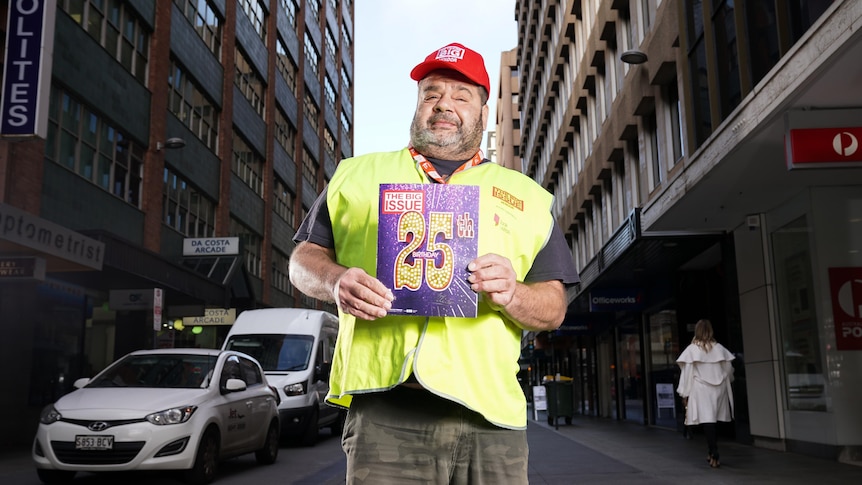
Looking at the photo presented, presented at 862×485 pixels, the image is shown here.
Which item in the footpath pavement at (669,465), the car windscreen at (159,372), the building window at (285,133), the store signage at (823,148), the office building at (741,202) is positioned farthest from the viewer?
the building window at (285,133)

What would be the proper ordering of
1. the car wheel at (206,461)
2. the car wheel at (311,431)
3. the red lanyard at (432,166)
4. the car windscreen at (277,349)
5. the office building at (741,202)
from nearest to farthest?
the red lanyard at (432,166) < the office building at (741,202) < the car wheel at (206,461) < the car wheel at (311,431) < the car windscreen at (277,349)

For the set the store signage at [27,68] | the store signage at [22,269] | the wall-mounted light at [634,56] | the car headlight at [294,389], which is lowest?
the car headlight at [294,389]

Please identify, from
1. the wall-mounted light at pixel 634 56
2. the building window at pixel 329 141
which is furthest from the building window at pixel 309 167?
the wall-mounted light at pixel 634 56

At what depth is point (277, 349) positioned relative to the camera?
54.0 ft

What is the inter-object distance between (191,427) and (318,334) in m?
6.99

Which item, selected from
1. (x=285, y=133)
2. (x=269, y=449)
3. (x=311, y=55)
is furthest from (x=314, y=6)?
(x=269, y=449)

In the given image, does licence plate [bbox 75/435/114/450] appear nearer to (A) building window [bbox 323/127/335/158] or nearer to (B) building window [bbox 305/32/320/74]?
(B) building window [bbox 305/32/320/74]

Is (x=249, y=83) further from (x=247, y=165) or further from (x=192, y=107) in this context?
(x=192, y=107)

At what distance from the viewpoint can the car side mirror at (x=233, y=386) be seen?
10.7 metres

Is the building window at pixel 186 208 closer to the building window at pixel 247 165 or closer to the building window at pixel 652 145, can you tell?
A: the building window at pixel 247 165

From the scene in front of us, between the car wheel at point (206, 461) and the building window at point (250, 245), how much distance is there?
891 inches

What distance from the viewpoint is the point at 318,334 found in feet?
54.4

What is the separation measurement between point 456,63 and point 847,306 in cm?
1015

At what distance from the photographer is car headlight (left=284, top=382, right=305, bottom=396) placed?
15.1 metres
